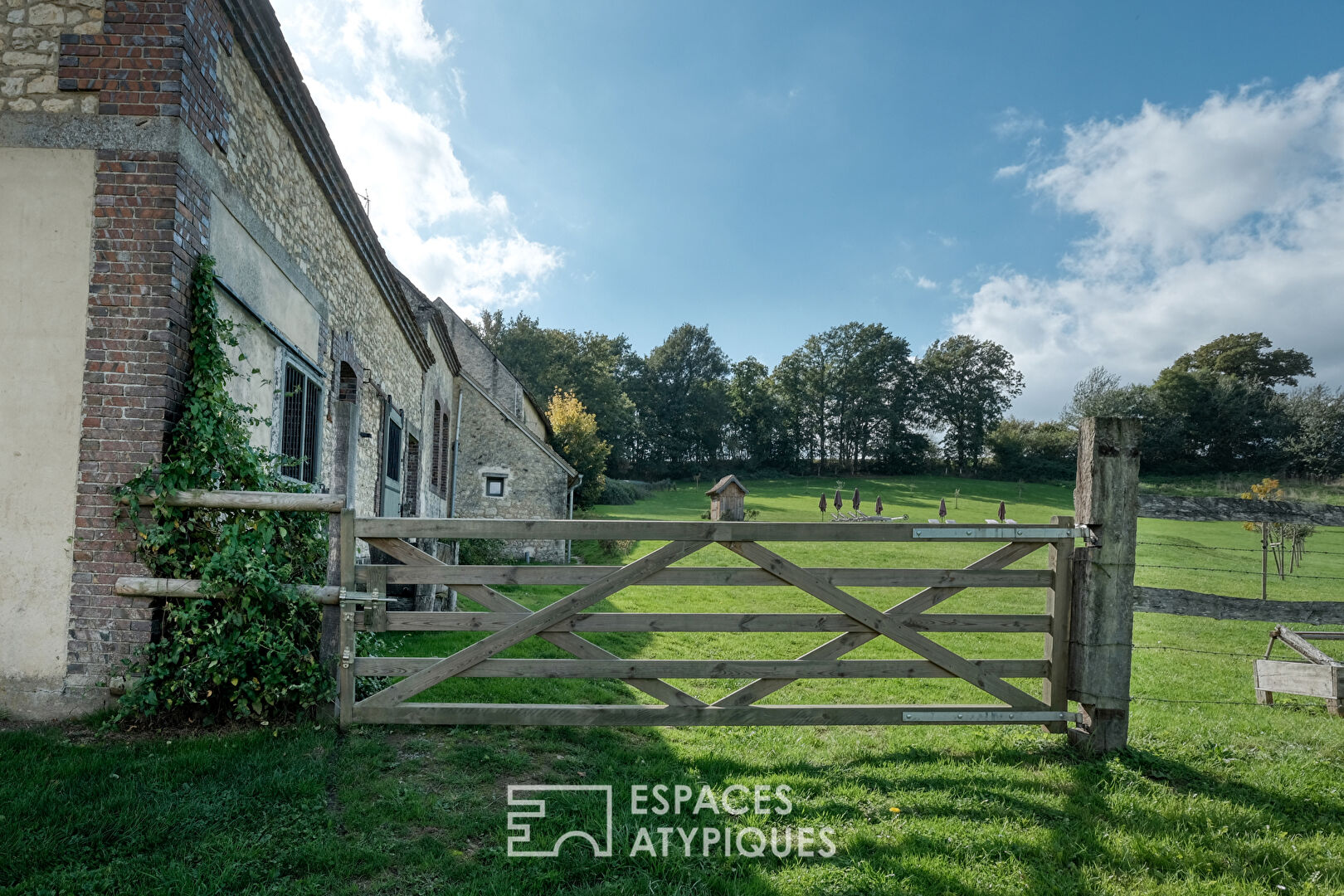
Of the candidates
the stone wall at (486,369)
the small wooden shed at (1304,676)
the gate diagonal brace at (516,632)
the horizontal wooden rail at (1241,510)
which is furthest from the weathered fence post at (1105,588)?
the stone wall at (486,369)

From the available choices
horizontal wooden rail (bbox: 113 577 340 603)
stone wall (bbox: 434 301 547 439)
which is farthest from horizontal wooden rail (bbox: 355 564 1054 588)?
stone wall (bbox: 434 301 547 439)

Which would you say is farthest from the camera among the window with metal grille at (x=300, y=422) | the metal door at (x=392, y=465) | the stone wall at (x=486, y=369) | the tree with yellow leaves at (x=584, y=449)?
the tree with yellow leaves at (x=584, y=449)

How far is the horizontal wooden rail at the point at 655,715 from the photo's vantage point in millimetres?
4176

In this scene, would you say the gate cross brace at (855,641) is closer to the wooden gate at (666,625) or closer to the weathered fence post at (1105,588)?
the wooden gate at (666,625)

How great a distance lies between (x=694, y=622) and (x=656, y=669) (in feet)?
1.26

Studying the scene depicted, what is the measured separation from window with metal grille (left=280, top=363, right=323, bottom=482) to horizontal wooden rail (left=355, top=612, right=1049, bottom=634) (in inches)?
121

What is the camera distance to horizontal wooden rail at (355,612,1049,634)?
13.7 feet

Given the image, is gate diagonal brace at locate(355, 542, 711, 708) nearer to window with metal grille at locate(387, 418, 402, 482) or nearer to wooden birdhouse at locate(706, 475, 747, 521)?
window with metal grille at locate(387, 418, 402, 482)

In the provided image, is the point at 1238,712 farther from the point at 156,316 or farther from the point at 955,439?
the point at 955,439

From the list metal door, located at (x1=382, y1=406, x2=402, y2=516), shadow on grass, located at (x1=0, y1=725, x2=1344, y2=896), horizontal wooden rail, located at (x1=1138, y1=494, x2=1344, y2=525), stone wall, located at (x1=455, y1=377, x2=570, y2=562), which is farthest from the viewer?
stone wall, located at (x1=455, y1=377, x2=570, y2=562)

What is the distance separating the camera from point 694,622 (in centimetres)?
427

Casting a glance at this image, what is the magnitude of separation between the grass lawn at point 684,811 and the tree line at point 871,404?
48.1 m

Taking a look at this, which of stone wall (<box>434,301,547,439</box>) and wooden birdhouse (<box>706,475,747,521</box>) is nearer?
wooden birdhouse (<box>706,475,747,521</box>)

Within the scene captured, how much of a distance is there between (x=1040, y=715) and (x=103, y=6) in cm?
787
